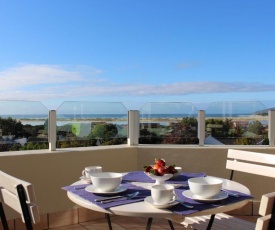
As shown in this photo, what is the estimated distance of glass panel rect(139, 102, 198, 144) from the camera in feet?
13.7

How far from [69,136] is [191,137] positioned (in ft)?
4.59

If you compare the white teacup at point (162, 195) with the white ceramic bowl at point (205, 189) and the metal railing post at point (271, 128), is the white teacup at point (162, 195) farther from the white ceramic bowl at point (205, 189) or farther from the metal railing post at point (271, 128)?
the metal railing post at point (271, 128)

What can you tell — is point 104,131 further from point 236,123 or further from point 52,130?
point 236,123

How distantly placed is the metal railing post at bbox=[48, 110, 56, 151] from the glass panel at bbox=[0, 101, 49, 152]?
0.04m

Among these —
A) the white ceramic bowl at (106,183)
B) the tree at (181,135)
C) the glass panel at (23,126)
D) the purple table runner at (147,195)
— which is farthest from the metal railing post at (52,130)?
the white ceramic bowl at (106,183)

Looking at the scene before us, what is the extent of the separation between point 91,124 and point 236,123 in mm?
1681

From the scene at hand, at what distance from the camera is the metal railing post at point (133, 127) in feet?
13.5

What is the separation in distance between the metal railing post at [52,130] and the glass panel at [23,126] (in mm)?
41

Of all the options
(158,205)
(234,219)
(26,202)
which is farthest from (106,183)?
(234,219)

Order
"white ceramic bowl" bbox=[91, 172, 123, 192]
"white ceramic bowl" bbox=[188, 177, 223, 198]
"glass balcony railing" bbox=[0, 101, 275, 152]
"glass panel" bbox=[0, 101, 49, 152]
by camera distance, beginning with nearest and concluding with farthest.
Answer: "white ceramic bowl" bbox=[188, 177, 223, 198], "white ceramic bowl" bbox=[91, 172, 123, 192], "glass panel" bbox=[0, 101, 49, 152], "glass balcony railing" bbox=[0, 101, 275, 152]

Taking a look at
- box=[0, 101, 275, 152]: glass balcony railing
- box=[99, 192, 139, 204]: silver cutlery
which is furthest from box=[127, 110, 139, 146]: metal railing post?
box=[99, 192, 139, 204]: silver cutlery

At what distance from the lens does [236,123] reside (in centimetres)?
417

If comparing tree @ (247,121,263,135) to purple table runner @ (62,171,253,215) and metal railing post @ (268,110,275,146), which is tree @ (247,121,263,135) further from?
purple table runner @ (62,171,253,215)

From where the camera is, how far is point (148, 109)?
4203 mm
